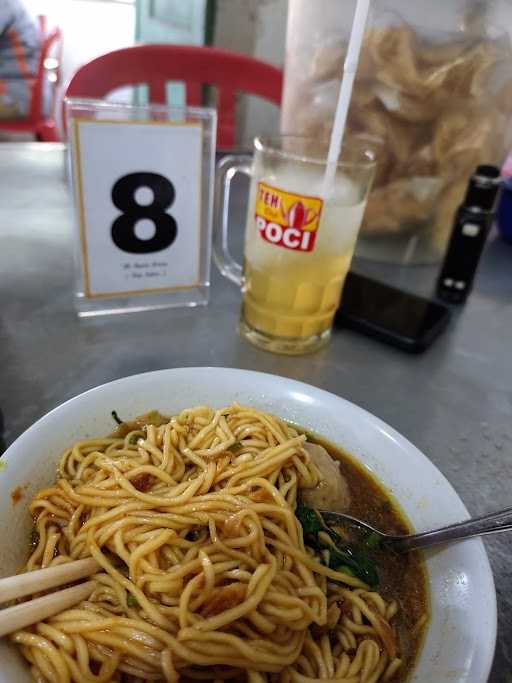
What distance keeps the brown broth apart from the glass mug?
397mm

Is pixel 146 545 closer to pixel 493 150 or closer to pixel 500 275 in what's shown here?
pixel 493 150

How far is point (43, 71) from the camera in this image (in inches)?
228

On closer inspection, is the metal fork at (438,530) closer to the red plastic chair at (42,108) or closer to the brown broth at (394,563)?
the brown broth at (394,563)

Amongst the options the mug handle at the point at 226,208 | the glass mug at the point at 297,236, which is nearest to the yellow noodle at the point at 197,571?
the glass mug at the point at 297,236

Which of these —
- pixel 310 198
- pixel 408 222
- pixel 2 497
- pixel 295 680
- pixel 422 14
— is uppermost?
pixel 422 14

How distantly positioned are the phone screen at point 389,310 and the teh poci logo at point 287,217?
37cm

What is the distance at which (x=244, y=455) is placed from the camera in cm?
99

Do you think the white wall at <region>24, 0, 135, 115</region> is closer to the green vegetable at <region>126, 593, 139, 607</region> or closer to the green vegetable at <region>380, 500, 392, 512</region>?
the green vegetable at <region>380, 500, 392, 512</region>

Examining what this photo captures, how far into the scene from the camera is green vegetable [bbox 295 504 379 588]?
2.91 feet

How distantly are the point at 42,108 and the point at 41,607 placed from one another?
20.2 ft

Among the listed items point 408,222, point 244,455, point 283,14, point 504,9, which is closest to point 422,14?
point 504,9

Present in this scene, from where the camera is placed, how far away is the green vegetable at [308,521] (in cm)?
93

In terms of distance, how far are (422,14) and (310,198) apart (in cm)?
71

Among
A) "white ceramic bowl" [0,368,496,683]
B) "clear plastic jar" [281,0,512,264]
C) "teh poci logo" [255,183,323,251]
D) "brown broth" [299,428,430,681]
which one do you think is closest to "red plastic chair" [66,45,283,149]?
"clear plastic jar" [281,0,512,264]
